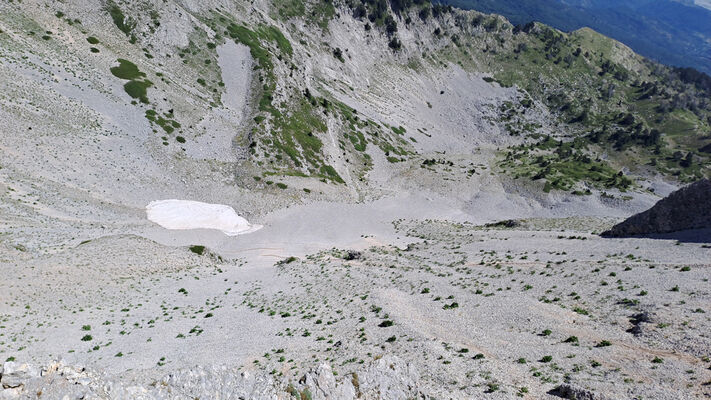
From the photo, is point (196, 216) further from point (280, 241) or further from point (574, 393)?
point (574, 393)

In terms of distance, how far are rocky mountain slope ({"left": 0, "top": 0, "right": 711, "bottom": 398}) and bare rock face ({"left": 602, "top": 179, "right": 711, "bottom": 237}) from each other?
7.47 metres

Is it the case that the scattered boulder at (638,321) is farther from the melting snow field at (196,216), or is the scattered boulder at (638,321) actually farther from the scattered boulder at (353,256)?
the melting snow field at (196,216)

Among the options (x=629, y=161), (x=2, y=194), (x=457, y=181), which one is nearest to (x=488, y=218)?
(x=457, y=181)

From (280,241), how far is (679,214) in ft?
193

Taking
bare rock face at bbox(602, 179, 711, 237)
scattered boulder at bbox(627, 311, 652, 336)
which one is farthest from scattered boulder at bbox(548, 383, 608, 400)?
bare rock face at bbox(602, 179, 711, 237)

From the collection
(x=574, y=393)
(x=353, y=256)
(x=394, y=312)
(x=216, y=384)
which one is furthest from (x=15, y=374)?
(x=353, y=256)

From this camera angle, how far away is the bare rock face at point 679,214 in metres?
50.0

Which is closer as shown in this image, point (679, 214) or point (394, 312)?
point (394, 312)

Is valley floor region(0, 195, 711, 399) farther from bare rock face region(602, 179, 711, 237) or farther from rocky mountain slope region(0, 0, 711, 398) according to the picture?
bare rock face region(602, 179, 711, 237)

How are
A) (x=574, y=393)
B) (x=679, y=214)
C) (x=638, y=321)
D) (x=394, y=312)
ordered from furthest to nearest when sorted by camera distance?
(x=679, y=214) < (x=394, y=312) < (x=638, y=321) < (x=574, y=393)

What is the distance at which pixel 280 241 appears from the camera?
67500mm

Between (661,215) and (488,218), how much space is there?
47.0 meters

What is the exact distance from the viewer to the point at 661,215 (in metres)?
52.4

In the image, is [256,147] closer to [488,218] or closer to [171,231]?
[171,231]
